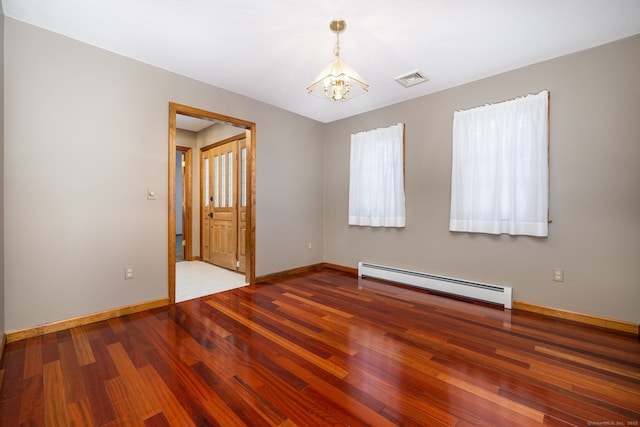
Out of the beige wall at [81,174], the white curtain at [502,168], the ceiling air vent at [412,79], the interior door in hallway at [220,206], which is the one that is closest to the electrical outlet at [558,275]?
the white curtain at [502,168]

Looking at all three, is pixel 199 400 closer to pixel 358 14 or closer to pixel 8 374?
pixel 8 374

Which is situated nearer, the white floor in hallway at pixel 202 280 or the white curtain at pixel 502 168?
the white curtain at pixel 502 168

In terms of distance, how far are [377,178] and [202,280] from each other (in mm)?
3127

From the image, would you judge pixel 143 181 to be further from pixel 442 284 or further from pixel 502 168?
pixel 502 168

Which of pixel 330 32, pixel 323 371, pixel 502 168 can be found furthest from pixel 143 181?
pixel 502 168

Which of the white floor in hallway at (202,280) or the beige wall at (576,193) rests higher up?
the beige wall at (576,193)

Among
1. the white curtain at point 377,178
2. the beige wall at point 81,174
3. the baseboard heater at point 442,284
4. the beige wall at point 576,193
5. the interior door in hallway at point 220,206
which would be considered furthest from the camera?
the interior door in hallway at point 220,206

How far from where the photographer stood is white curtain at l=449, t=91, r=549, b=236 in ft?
9.23

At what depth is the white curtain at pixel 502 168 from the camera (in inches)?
111

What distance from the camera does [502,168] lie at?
3.03 meters

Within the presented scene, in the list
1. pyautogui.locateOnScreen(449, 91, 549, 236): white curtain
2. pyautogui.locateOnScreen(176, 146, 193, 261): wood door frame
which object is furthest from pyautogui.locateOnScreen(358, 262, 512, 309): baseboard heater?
pyautogui.locateOnScreen(176, 146, 193, 261): wood door frame

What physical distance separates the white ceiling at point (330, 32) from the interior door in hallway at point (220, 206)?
1.87 m

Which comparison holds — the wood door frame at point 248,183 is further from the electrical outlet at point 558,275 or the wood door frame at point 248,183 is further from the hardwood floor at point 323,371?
the electrical outlet at point 558,275

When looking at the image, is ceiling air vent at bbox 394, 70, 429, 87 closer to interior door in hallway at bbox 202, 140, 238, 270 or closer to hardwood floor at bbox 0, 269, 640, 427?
hardwood floor at bbox 0, 269, 640, 427
